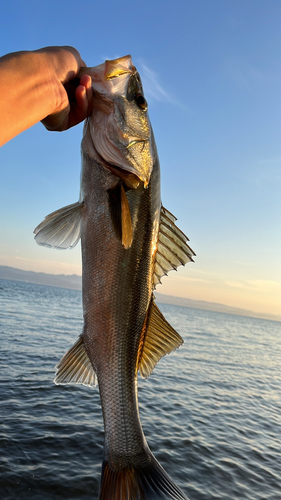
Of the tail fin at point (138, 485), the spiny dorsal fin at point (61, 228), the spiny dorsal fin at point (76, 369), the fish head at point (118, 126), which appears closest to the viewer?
the tail fin at point (138, 485)

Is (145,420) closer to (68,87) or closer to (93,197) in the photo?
(93,197)

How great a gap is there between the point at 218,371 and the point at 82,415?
46.4 ft

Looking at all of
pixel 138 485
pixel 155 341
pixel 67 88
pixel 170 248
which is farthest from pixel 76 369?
pixel 67 88

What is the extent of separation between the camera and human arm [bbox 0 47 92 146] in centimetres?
137

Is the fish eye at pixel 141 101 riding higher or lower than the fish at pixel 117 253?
higher

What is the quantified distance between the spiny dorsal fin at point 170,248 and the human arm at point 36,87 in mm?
1183

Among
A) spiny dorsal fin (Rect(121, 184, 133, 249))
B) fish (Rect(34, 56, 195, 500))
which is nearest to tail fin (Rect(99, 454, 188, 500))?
fish (Rect(34, 56, 195, 500))

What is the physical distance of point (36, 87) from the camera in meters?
1.56

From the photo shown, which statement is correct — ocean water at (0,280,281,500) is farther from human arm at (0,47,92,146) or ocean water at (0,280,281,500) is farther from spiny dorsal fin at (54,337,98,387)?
human arm at (0,47,92,146)

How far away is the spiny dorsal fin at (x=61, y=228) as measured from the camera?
2617 mm

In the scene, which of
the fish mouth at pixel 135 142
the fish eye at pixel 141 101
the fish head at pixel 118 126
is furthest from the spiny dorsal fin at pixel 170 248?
the fish eye at pixel 141 101

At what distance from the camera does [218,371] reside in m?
21.9

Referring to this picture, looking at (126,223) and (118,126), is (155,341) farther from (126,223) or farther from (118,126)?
(118,126)

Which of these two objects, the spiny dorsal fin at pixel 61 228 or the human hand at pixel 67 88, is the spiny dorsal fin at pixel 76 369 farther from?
the human hand at pixel 67 88
